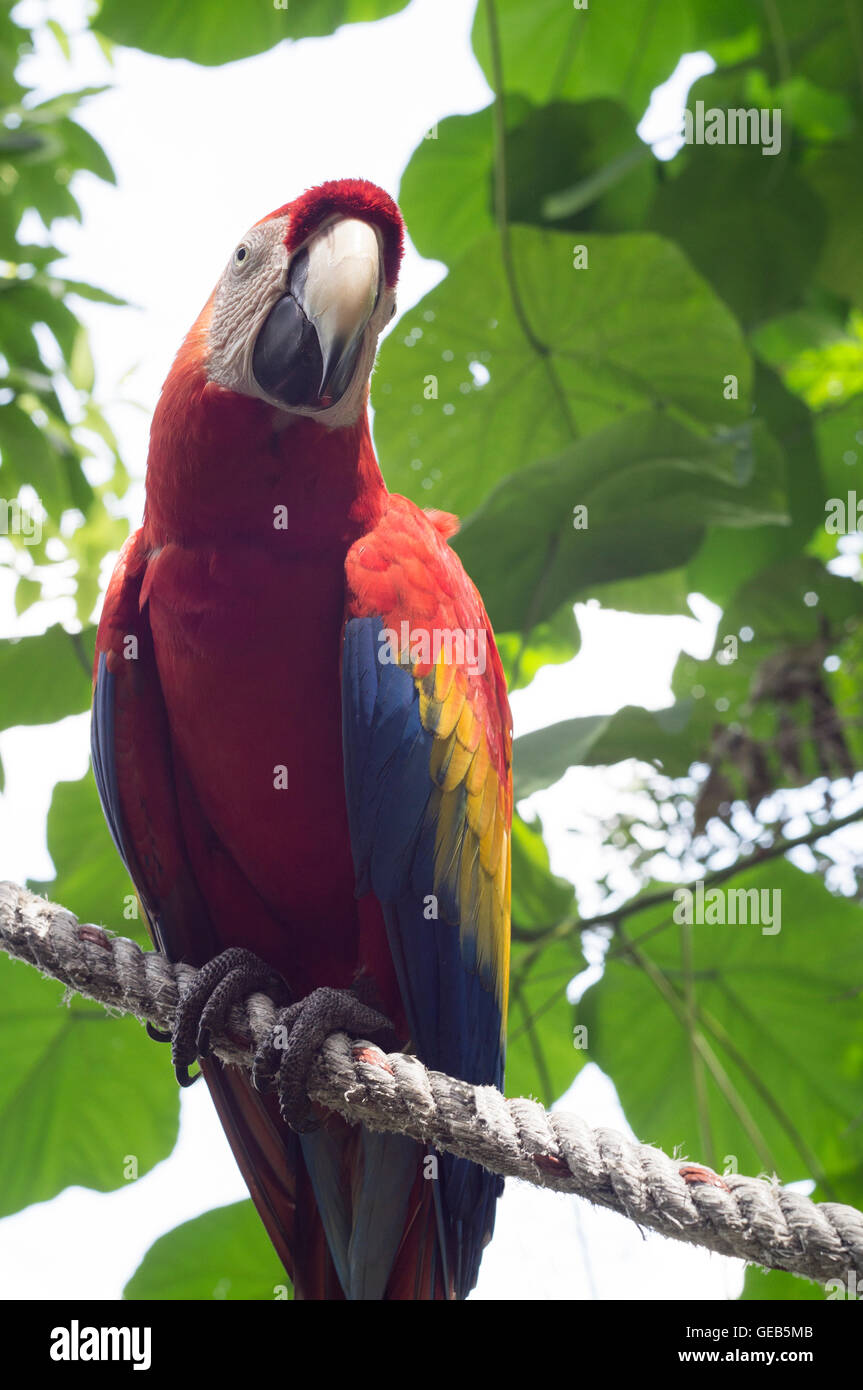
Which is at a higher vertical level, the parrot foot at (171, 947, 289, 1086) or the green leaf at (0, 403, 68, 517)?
the green leaf at (0, 403, 68, 517)

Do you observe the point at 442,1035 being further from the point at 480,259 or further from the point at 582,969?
the point at 480,259

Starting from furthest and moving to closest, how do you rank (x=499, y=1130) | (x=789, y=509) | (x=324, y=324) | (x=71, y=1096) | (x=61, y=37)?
1. (x=61, y=37)
2. (x=789, y=509)
3. (x=71, y=1096)
4. (x=324, y=324)
5. (x=499, y=1130)

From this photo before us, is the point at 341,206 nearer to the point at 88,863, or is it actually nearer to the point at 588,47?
the point at 88,863

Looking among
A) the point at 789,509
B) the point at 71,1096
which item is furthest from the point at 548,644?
the point at 71,1096

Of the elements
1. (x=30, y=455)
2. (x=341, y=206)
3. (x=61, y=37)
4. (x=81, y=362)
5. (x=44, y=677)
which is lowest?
(x=44, y=677)

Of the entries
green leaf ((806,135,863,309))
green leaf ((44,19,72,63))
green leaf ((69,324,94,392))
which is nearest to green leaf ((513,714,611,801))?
green leaf ((806,135,863,309))

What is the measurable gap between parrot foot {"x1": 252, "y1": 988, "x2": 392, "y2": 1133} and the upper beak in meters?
0.51

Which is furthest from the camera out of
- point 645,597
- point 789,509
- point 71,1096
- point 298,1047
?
point 789,509

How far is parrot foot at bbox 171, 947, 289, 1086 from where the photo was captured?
0.87 metres

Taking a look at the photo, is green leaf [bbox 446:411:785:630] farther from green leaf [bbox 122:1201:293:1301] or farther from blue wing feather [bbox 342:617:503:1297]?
green leaf [bbox 122:1201:293:1301]

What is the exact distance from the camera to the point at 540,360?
1582 millimetres

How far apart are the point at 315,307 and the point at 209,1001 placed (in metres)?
0.59

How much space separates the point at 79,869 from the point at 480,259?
0.99 m

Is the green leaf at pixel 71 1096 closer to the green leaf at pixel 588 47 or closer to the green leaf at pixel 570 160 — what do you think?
the green leaf at pixel 570 160
